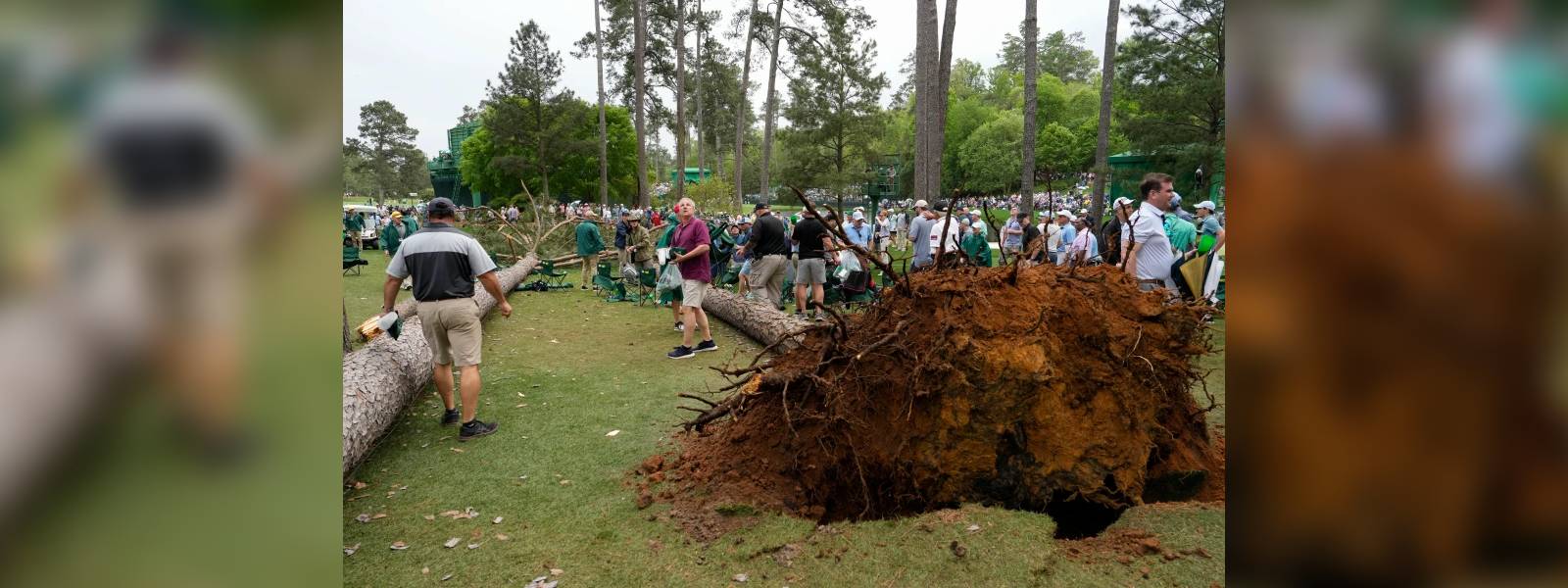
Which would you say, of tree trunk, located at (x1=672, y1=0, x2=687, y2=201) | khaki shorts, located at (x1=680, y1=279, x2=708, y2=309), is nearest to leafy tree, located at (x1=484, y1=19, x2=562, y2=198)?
tree trunk, located at (x1=672, y1=0, x2=687, y2=201)

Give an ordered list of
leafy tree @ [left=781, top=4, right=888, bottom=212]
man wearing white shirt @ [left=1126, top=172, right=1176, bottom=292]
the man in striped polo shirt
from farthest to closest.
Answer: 1. leafy tree @ [left=781, top=4, right=888, bottom=212]
2. man wearing white shirt @ [left=1126, top=172, right=1176, bottom=292]
3. the man in striped polo shirt

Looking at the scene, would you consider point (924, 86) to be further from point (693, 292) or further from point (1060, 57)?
point (1060, 57)

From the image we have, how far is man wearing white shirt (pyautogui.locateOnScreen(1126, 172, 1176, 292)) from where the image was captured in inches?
221

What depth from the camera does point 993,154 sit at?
43688 millimetres

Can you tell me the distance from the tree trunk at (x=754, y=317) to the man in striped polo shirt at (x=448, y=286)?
260 centimetres

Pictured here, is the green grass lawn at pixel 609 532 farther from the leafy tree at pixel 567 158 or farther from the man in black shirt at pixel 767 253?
the leafy tree at pixel 567 158

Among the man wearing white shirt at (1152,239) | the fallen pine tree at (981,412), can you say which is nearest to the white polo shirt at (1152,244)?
the man wearing white shirt at (1152,239)

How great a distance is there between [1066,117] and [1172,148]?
3471 centimetres

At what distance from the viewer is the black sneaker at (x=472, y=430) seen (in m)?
5.01

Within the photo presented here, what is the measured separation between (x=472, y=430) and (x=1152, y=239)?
5.31 m

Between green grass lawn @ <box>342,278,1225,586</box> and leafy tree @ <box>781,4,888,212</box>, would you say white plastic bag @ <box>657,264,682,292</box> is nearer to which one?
green grass lawn @ <box>342,278,1225,586</box>

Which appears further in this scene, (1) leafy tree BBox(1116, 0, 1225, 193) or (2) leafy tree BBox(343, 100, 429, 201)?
(2) leafy tree BBox(343, 100, 429, 201)

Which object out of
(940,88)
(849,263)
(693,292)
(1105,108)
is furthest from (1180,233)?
(940,88)

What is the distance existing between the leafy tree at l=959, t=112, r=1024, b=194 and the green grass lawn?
123 ft
